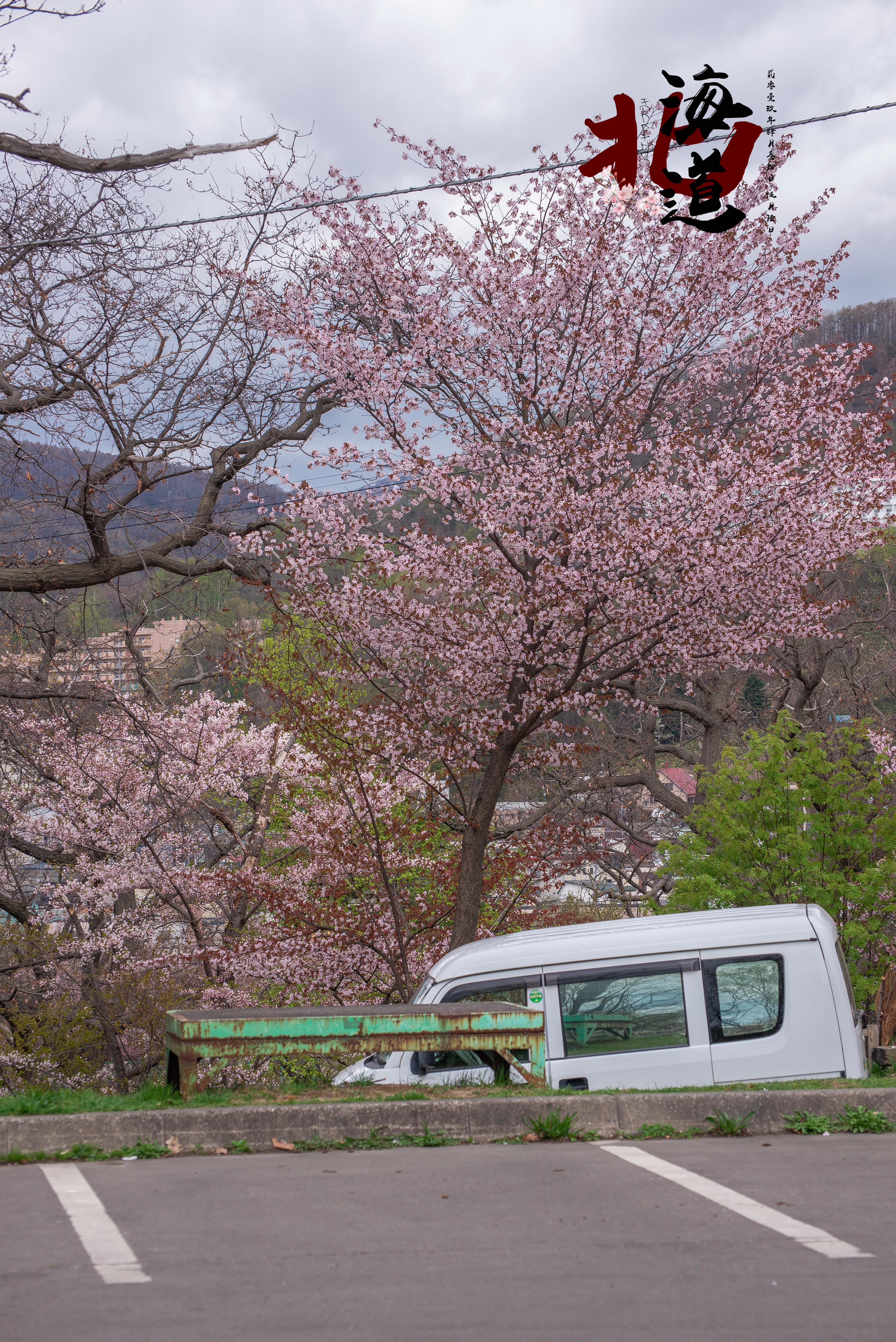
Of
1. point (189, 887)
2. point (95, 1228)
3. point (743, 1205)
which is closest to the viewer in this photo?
point (95, 1228)

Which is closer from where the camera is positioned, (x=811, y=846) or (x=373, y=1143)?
(x=373, y=1143)

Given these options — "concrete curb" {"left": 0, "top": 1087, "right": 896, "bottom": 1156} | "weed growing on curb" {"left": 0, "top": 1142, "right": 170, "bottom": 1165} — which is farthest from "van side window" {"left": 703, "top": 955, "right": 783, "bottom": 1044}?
"weed growing on curb" {"left": 0, "top": 1142, "right": 170, "bottom": 1165}

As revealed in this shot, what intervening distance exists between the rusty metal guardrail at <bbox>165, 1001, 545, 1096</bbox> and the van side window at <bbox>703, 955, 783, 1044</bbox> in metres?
2.13

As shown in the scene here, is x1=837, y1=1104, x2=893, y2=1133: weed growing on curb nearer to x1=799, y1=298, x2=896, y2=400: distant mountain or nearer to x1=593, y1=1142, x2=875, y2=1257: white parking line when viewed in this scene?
x1=593, y1=1142, x2=875, y2=1257: white parking line

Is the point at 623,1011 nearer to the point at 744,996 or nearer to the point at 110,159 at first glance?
the point at 744,996

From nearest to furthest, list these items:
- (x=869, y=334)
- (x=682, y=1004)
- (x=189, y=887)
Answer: (x=682, y=1004) < (x=189, y=887) < (x=869, y=334)

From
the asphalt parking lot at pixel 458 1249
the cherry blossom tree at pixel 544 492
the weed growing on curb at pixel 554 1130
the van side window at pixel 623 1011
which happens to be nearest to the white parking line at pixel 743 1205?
the asphalt parking lot at pixel 458 1249

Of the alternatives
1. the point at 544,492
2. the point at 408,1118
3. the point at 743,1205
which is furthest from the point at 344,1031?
the point at 544,492

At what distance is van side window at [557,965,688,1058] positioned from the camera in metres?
8.63

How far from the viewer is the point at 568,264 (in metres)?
14.5

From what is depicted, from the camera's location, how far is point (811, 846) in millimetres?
14219

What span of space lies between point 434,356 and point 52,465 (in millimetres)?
4985

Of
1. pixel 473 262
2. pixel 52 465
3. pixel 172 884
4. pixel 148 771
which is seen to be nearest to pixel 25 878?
pixel 148 771

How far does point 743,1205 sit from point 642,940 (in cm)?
372
